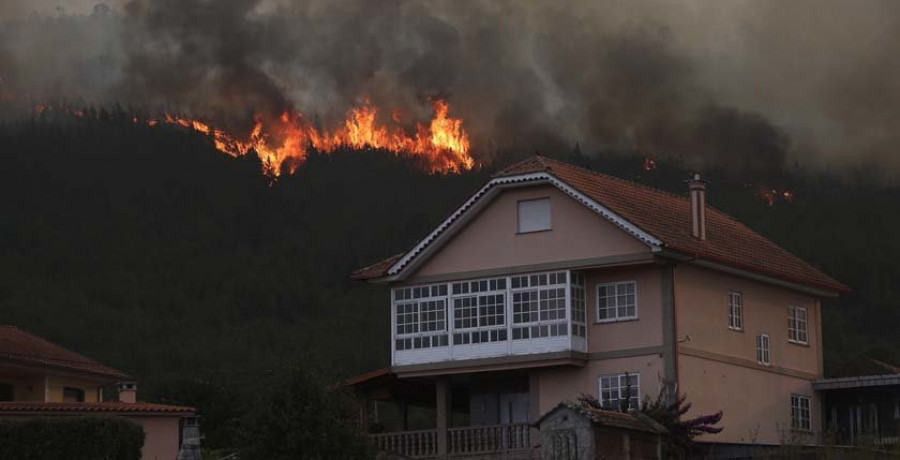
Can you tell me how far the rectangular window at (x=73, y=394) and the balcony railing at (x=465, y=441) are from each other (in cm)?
1330

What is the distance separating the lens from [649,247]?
163 ft

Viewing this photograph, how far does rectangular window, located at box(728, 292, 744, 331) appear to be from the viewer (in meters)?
52.8

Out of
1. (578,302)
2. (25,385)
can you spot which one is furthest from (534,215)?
(25,385)

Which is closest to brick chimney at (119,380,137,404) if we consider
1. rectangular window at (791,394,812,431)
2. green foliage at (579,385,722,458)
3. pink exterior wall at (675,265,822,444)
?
green foliage at (579,385,722,458)

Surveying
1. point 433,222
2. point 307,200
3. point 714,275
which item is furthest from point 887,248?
point 714,275

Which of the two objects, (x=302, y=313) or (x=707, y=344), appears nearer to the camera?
(x=707, y=344)

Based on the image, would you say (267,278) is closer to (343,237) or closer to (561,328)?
(343,237)

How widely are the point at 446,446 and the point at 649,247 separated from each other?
901 centimetres

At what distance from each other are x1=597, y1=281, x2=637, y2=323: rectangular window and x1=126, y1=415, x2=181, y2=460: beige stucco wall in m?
13.5

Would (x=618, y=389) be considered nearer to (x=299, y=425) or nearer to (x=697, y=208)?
(x=697, y=208)

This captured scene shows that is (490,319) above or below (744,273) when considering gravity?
below

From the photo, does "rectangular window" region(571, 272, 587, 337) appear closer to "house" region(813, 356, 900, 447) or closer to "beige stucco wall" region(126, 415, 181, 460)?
"house" region(813, 356, 900, 447)

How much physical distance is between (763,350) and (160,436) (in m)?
19.2

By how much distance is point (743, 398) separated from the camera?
52.4m
